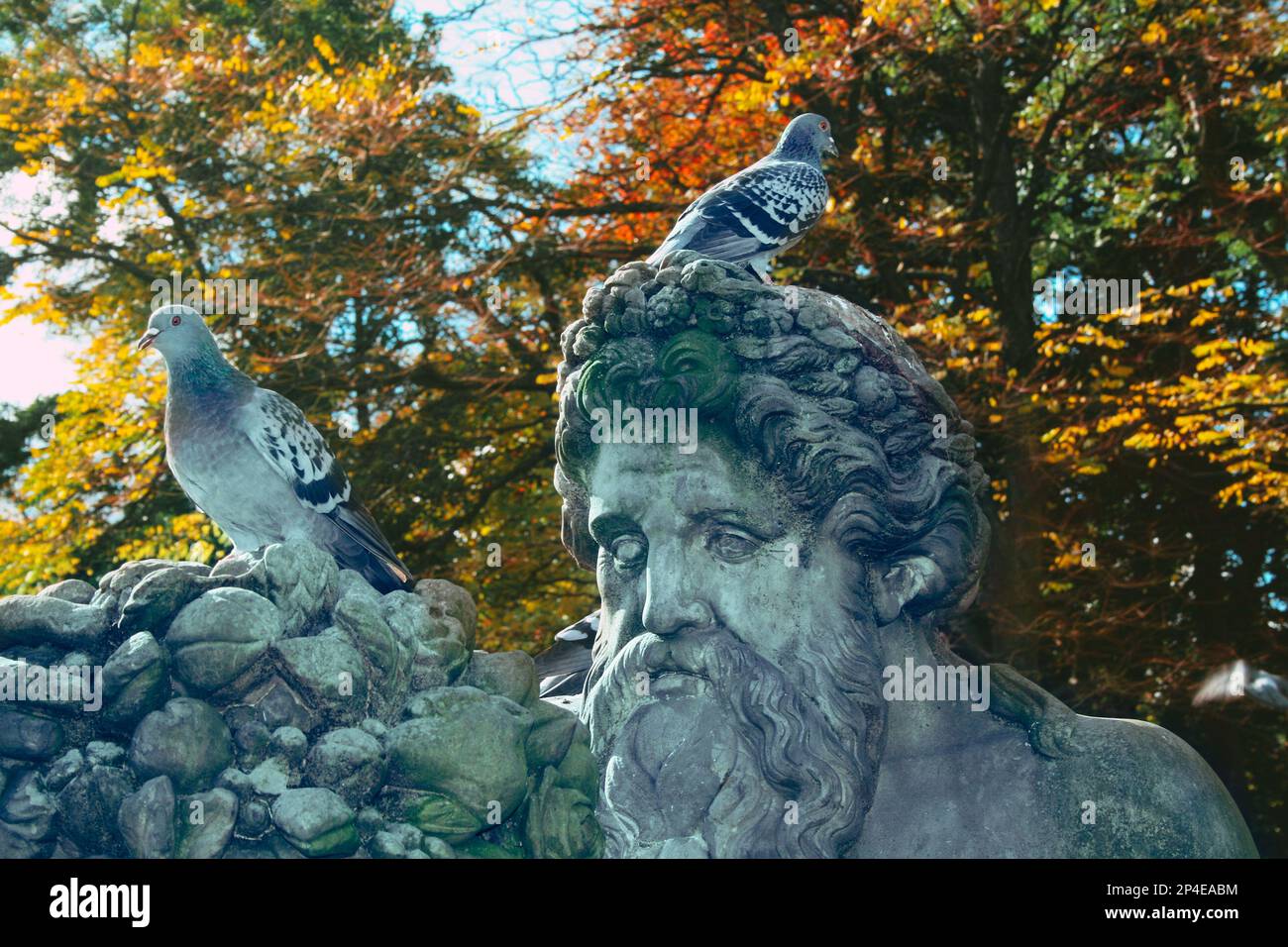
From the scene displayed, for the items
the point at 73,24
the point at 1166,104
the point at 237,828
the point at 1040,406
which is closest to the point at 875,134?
the point at 1166,104

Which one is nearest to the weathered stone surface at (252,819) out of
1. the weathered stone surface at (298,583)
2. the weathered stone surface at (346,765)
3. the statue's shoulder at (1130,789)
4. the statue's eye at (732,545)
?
the weathered stone surface at (346,765)

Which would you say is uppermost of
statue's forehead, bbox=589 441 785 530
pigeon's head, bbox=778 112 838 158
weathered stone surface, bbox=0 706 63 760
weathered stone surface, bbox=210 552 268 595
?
pigeon's head, bbox=778 112 838 158

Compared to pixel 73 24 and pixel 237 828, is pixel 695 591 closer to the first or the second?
pixel 237 828

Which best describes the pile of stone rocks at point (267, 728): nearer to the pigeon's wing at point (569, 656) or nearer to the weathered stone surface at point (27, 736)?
the weathered stone surface at point (27, 736)

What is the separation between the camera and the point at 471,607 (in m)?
3.26

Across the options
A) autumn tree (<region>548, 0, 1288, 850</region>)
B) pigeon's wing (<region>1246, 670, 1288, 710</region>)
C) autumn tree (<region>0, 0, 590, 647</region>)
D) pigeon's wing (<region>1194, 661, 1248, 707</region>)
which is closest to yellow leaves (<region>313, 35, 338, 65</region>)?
autumn tree (<region>0, 0, 590, 647</region>)

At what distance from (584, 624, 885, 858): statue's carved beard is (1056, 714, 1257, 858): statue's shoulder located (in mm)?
423

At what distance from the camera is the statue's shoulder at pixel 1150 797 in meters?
3.17

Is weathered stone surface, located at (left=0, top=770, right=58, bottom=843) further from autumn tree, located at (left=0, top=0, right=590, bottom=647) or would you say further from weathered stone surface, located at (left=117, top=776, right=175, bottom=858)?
autumn tree, located at (left=0, top=0, right=590, bottom=647)

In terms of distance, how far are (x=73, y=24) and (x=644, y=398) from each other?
12.9 m

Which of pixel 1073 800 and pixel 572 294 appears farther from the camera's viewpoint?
→ pixel 572 294

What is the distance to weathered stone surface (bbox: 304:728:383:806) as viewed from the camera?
2.89 m

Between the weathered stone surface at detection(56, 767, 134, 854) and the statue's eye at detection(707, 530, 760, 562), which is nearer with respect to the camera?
the weathered stone surface at detection(56, 767, 134, 854)

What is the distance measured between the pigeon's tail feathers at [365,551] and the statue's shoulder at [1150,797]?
220 cm
